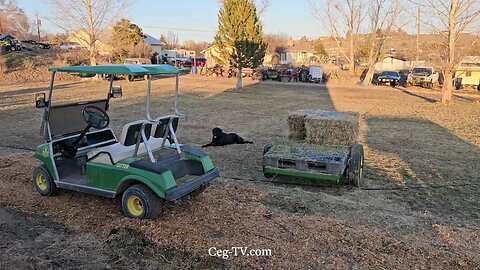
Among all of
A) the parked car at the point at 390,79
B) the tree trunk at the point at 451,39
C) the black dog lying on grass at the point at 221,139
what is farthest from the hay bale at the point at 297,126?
the parked car at the point at 390,79

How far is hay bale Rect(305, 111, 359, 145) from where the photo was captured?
7441 mm

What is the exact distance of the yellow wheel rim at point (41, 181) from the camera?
206 inches

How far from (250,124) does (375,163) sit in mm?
5153

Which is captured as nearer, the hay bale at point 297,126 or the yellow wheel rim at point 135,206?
the yellow wheel rim at point 135,206

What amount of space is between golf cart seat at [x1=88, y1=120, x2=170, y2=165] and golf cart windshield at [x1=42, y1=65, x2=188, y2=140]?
0.29m

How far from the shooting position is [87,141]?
551 cm

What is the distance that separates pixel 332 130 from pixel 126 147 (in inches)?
166

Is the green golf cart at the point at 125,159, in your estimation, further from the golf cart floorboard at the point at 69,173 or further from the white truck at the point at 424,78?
the white truck at the point at 424,78

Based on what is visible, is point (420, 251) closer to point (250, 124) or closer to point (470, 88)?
point (250, 124)

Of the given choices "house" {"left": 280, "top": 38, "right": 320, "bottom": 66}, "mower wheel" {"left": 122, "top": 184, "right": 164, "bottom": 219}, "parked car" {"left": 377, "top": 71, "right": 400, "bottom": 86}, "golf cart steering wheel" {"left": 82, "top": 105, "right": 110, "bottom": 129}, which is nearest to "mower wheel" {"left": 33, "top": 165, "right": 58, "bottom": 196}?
"golf cart steering wheel" {"left": 82, "top": 105, "right": 110, "bottom": 129}

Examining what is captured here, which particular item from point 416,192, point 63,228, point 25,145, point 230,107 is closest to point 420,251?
point 416,192

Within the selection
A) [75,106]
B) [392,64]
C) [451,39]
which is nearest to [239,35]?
[451,39]

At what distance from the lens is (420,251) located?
3746mm

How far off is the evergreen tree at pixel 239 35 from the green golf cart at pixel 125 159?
767 inches
